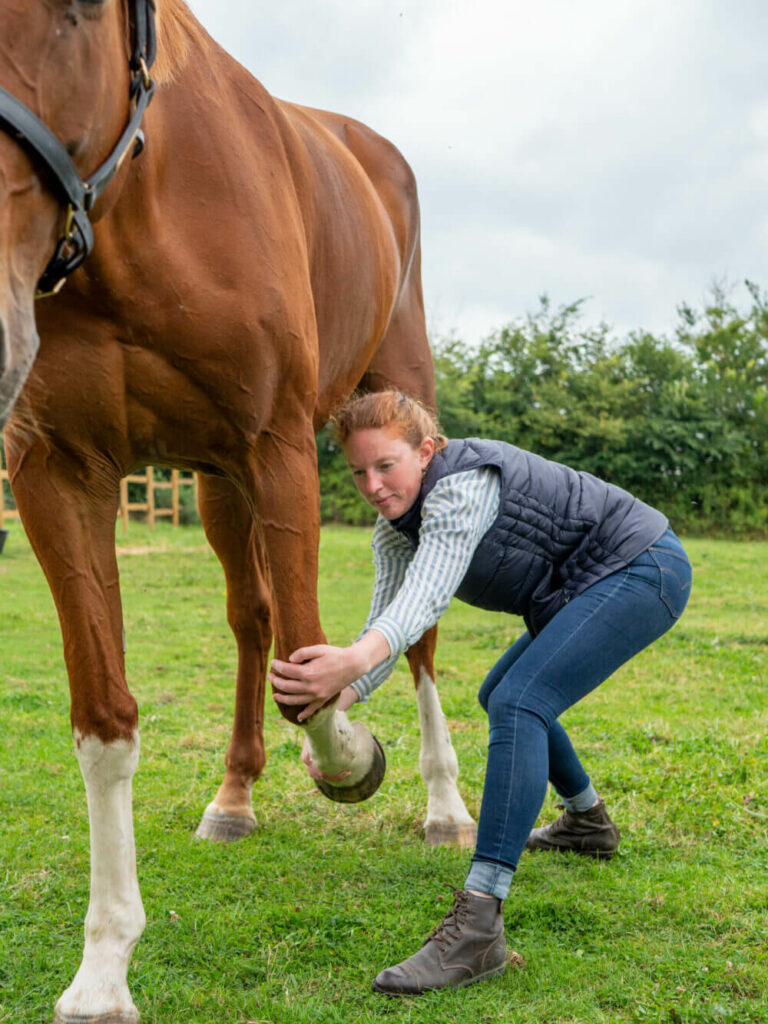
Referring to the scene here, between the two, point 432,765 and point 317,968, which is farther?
point 432,765

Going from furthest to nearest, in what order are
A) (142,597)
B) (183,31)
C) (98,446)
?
(142,597), (183,31), (98,446)

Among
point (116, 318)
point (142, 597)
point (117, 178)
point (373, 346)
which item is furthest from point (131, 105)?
point (142, 597)

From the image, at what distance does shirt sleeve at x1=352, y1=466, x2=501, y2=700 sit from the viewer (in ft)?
8.36

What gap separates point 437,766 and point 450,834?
0.28 metres

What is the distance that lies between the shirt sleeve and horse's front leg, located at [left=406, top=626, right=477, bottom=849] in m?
1.06

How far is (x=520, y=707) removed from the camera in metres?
2.67

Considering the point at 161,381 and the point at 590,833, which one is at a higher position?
the point at 161,381

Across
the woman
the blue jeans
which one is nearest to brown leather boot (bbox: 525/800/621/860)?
the woman

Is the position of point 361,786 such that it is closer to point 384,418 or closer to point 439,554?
point 439,554

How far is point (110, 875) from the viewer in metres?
2.55

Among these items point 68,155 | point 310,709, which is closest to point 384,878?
point 310,709

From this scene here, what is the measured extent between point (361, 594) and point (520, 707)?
891cm

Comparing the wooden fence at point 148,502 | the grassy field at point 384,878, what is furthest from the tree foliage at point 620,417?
the grassy field at point 384,878

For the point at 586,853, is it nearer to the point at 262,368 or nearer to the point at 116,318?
the point at 262,368
